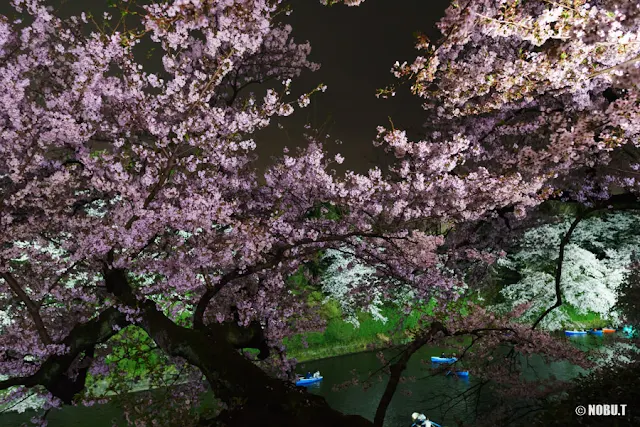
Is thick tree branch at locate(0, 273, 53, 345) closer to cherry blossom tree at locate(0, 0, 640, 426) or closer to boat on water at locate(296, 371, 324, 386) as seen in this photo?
cherry blossom tree at locate(0, 0, 640, 426)

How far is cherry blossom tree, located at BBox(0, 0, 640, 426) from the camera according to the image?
5535 millimetres

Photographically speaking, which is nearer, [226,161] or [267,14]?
[267,14]

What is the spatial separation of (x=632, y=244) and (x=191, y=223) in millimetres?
25763

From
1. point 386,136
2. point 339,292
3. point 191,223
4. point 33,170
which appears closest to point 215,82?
point 191,223

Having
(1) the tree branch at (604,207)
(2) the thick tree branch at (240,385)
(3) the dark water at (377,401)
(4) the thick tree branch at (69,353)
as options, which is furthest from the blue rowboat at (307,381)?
(2) the thick tree branch at (240,385)

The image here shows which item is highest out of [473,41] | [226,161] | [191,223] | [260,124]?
[473,41]

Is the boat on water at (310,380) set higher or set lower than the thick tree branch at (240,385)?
lower

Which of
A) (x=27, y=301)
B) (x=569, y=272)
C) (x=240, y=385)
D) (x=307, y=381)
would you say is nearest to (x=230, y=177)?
(x=27, y=301)

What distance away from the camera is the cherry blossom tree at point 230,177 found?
5.54 meters

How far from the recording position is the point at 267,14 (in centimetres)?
772

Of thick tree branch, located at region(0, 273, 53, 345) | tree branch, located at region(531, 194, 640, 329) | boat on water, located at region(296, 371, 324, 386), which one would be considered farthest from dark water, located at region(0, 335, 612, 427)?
thick tree branch, located at region(0, 273, 53, 345)

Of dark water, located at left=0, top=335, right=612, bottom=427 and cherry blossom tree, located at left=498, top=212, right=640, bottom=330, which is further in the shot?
cherry blossom tree, located at left=498, top=212, right=640, bottom=330

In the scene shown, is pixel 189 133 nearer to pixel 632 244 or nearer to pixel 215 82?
pixel 215 82

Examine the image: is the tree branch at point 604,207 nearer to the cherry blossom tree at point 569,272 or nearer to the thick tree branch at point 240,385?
the thick tree branch at point 240,385
